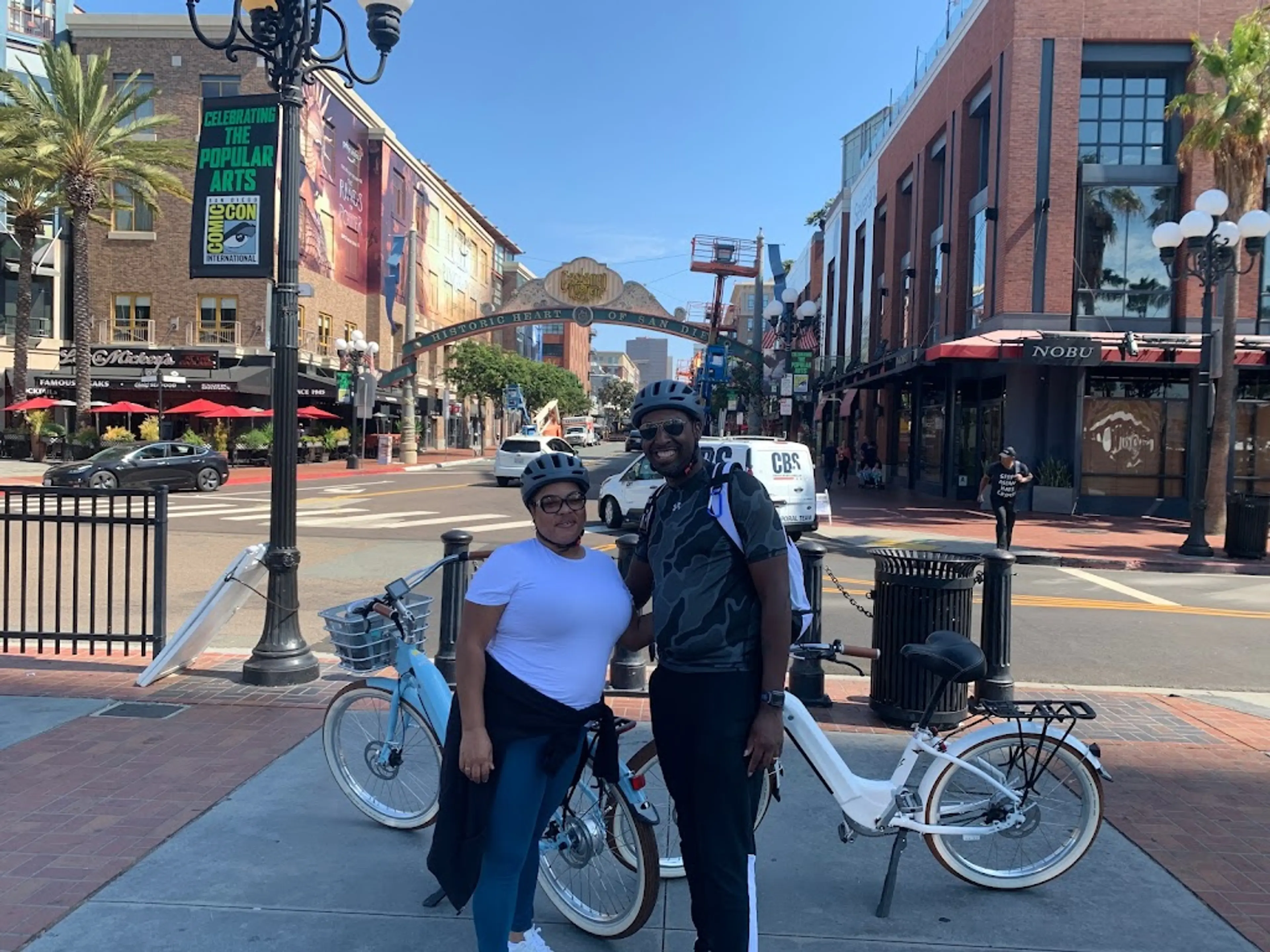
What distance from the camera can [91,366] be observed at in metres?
40.5

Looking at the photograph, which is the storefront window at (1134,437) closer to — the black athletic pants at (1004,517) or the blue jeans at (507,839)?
the black athletic pants at (1004,517)

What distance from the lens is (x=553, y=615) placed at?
112 inches

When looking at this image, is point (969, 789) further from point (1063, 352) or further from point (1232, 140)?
point (1232, 140)

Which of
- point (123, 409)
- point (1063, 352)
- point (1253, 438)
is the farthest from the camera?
point (123, 409)

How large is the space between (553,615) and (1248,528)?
16099 mm

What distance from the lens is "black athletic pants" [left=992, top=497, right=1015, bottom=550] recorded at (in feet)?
48.7

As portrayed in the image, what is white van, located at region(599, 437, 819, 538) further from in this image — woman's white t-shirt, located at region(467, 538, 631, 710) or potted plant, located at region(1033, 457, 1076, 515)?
woman's white t-shirt, located at region(467, 538, 631, 710)

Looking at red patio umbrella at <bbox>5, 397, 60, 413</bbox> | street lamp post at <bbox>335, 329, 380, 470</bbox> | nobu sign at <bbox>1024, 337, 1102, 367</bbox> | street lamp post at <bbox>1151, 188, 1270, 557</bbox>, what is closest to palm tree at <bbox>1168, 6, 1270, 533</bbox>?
street lamp post at <bbox>1151, 188, 1270, 557</bbox>

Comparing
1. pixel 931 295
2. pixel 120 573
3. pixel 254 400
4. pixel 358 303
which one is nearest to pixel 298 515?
pixel 120 573

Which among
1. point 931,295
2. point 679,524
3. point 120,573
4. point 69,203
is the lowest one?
point 120,573

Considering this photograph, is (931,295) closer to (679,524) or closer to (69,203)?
(69,203)

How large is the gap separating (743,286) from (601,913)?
111731mm

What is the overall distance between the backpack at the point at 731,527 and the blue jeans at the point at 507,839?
0.79 meters

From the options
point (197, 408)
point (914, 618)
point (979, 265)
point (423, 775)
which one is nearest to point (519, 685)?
point (423, 775)
